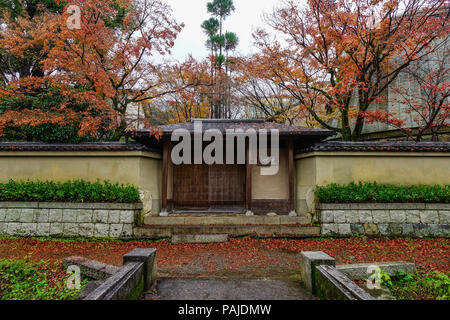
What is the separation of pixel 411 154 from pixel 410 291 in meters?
6.11

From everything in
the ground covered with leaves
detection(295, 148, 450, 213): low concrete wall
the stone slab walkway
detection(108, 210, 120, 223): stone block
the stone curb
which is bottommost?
the ground covered with leaves

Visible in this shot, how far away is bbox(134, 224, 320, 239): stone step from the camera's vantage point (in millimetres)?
8266

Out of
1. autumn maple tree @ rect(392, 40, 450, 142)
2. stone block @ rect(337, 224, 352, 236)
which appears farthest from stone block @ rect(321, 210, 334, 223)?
autumn maple tree @ rect(392, 40, 450, 142)

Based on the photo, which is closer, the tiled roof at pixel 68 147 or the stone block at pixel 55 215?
the stone block at pixel 55 215

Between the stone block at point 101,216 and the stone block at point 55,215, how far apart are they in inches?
48.1

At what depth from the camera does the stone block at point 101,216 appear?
326 inches

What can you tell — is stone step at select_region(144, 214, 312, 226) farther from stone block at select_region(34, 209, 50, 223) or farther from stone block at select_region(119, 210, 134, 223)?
stone block at select_region(34, 209, 50, 223)

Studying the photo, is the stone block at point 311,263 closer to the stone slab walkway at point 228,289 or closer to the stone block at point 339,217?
the stone slab walkway at point 228,289

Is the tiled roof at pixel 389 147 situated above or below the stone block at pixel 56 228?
above

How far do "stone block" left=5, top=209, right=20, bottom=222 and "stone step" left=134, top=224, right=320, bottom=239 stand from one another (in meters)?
4.18

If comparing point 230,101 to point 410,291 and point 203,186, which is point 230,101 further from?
point 410,291

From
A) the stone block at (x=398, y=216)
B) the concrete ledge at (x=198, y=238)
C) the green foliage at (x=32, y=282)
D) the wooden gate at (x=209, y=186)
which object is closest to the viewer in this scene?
the green foliage at (x=32, y=282)

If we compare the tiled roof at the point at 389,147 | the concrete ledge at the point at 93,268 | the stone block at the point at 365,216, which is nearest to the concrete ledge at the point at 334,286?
the concrete ledge at the point at 93,268

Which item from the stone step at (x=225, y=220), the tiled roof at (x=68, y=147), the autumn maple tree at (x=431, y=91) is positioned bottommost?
the stone step at (x=225, y=220)
